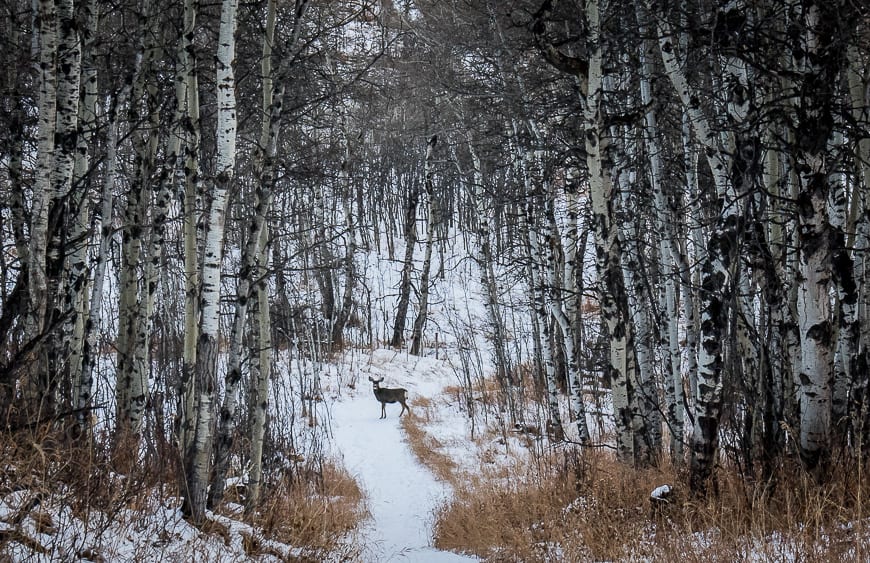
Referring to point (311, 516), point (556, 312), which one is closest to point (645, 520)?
point (311, 516)

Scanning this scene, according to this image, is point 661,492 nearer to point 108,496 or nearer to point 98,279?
point 108,496

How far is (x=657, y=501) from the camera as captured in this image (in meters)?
5.44

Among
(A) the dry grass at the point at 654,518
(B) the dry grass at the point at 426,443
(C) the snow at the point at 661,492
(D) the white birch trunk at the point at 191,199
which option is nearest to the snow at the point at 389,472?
(B) the dry grass at the point at 426,443

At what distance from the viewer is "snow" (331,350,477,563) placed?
7.38 metres

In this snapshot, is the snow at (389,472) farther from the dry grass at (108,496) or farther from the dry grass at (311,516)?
the dry grass at (108,496)

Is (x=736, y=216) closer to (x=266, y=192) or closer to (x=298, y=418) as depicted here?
(x=266, y=192)

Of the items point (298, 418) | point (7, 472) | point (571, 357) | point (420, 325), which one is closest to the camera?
point (7, 472)

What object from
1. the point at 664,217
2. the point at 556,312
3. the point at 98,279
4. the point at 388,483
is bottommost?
the point at 388,483

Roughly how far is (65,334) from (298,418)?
292 inches

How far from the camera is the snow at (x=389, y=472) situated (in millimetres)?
7375

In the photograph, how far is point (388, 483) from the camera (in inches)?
399

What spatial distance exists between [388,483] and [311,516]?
400 cm

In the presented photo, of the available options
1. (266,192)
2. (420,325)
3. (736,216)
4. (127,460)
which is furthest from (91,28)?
(420,325)

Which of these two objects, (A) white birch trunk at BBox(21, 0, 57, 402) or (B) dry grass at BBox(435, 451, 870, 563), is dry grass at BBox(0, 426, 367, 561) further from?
(B) dry grass at BBox(435, 451, 870, 563)
